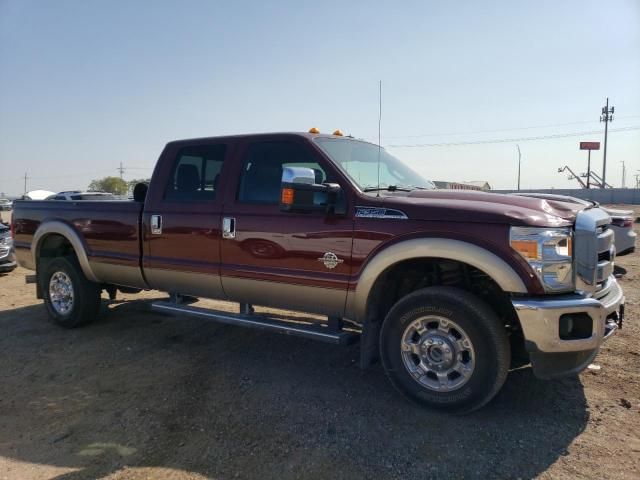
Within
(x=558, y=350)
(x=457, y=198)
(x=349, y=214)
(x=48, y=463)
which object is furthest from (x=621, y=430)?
(x=48, y=463)

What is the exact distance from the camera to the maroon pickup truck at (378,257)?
124 inches

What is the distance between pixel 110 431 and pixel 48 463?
0.42 m

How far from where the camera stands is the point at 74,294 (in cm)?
572

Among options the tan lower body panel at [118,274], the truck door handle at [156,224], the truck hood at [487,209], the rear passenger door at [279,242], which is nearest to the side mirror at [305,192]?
the rear passenger door at [279,242]

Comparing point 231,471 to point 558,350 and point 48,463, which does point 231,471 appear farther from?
point 558,350

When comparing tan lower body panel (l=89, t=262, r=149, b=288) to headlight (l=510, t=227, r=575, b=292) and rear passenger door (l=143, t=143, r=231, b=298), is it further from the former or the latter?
headlight (l=510, t=227, r=575, b=292)

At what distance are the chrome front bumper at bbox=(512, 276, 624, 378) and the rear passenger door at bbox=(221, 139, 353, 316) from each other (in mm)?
1291

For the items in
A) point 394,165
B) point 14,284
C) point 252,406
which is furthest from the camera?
point 14,284

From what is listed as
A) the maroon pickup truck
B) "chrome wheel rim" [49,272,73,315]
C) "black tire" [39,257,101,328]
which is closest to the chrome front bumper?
the maroon pickup truck

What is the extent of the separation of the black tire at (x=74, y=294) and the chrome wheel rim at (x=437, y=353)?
3898 mm

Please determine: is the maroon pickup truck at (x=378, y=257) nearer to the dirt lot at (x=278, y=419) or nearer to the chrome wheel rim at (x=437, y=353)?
the chrome wheel rim at (x=437, y=353)

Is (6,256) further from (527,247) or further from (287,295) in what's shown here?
(527,247)

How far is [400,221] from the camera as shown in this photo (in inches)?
139

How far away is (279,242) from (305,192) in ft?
2.01
